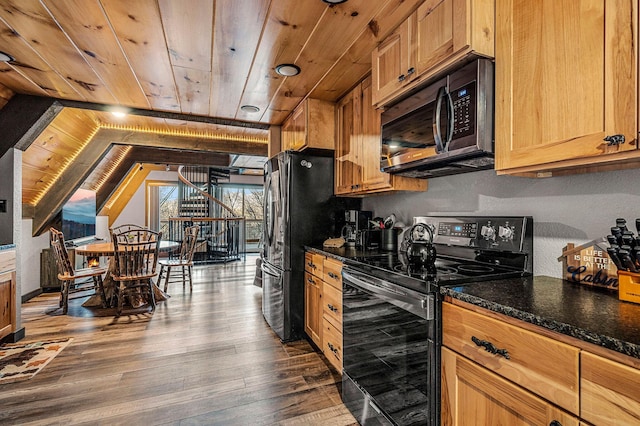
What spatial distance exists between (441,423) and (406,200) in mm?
1647

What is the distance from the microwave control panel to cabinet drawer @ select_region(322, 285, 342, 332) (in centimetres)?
127

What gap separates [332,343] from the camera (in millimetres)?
2316

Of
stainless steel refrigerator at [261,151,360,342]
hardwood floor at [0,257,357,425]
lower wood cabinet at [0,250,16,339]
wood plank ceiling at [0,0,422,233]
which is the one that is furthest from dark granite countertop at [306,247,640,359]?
lower wood cabinet at [0,250,16,339]

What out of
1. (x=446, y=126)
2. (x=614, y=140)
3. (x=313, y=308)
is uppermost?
(x=446, y=126)

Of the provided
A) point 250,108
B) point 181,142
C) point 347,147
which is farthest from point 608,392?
point 181,142

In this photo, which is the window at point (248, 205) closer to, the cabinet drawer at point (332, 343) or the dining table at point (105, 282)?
the dining table at point (105, 282)

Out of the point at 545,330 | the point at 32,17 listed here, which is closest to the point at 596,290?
the point at 545,330

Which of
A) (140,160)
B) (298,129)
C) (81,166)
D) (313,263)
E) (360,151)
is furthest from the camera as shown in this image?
(140,160)

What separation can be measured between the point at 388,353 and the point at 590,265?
3.16ft

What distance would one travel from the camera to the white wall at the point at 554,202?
129 cm

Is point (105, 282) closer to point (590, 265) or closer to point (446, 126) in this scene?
point (446, 126)

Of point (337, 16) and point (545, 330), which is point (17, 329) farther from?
point (545, 330)

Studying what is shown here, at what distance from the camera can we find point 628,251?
1.08m

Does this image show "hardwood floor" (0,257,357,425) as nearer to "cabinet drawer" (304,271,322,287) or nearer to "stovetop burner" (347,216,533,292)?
"cabinet drawer" (304,271,322,287)
